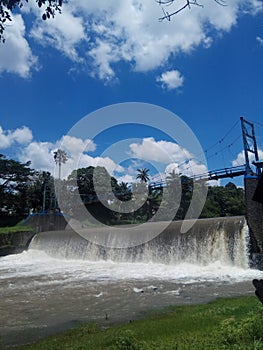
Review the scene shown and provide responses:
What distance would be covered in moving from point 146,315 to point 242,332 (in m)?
3.21

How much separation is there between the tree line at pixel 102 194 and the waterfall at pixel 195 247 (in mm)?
17408

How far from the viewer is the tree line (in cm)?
3775

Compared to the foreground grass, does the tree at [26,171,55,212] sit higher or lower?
higher

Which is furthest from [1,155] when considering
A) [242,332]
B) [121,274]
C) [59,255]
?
[242,332]

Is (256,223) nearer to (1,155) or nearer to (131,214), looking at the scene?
(131,214)

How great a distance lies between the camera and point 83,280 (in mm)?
11664

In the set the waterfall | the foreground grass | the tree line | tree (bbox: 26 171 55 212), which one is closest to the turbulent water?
the waterfall

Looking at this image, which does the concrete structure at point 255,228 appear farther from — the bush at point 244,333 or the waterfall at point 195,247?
the bush at point 244,333

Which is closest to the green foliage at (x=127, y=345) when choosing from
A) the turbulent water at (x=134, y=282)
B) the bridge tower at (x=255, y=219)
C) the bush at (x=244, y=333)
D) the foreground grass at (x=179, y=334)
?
the foreground grass at (x=179, y=334)

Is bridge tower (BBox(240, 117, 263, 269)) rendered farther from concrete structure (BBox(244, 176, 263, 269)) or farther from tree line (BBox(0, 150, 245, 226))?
tree line (BBox(0, 150, 245, 226))

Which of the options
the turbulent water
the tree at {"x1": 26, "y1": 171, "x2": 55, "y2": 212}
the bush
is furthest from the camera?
the tree at {"x1": 26, "y1": 171, "x2": 55, "y2": 212}

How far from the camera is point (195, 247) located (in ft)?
46.7

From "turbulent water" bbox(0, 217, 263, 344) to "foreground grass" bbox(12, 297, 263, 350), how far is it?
0.78 metres

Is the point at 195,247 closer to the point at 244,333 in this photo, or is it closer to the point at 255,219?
the point at 255,219
